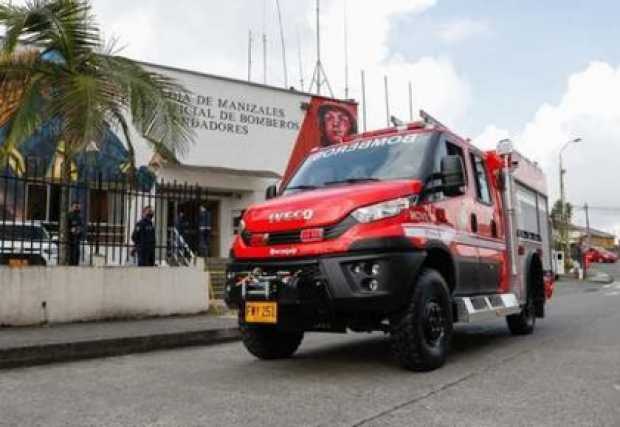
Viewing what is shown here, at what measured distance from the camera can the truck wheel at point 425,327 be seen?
5555mm

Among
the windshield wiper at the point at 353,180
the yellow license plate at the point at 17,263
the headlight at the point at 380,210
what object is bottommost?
the yellow license plate at the point at 17,263

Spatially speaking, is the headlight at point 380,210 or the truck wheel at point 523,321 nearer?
the headlight at point 380,210

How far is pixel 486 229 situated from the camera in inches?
296

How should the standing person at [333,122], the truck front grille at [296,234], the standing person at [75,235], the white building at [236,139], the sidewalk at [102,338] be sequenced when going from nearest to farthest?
the truck front grille at [296,234] < the sidewalk at [102,338] < the standing person at [75,235] < the white building at [236,139] < the standing person at [333,122]

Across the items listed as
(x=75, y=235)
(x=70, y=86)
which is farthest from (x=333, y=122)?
(x=70, y=86)

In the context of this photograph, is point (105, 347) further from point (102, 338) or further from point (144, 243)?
point (144, 243)

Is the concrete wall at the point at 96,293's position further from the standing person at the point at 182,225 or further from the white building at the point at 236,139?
the white building at the point at 236,139

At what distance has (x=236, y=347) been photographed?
331 inches

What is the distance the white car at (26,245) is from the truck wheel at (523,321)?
23.5 feet

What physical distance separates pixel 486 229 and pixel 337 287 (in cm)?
292

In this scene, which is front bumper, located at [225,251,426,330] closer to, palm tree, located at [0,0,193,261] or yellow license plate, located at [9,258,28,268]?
palm tree, located at [0,0,193,261]

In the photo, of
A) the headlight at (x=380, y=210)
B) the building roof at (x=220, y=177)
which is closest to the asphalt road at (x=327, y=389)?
the headlight at (x=380, y=210)

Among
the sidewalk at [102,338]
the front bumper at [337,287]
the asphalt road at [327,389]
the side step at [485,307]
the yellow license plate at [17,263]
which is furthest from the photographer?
the yellow license plate at [17,263]

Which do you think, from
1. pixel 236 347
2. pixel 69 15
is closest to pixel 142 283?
pixel 236 347
